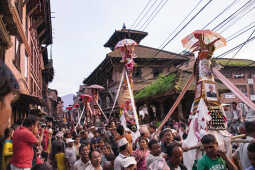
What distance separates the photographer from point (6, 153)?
4.01 m

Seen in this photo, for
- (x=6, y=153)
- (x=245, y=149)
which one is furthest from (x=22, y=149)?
(x=245, y=149)

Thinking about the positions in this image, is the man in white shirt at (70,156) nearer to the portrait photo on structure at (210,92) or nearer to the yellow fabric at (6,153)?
the yellow fabric at (6,153)

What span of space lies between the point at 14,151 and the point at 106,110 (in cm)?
2584

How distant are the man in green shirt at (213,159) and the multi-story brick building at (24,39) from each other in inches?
102

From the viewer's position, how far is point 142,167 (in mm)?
4645

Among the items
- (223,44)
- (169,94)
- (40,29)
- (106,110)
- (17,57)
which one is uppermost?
(40,29)

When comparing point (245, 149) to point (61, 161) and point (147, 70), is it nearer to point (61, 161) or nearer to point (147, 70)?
point (61, 161)

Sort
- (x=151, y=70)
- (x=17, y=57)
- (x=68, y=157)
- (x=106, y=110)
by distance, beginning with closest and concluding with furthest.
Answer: (x=68, y=157) → (x=17, y=57) → (x=151, y=70) → (x=106, y=110)

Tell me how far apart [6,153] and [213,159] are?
11.3 ft

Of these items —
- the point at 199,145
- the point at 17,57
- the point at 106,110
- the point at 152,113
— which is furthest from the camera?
the point at 106,110

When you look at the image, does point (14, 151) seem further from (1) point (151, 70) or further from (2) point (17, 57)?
(1) point (151, 70)

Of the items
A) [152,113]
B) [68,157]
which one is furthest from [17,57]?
[152,113]

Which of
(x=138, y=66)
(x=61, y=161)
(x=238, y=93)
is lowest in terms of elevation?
(x=61, y=161)

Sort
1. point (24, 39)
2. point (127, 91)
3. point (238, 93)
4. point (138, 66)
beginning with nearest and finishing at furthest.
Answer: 1. point (238, 93)
2. point (127, 91)
3. point (24, 39)
4. point (138, 66)
